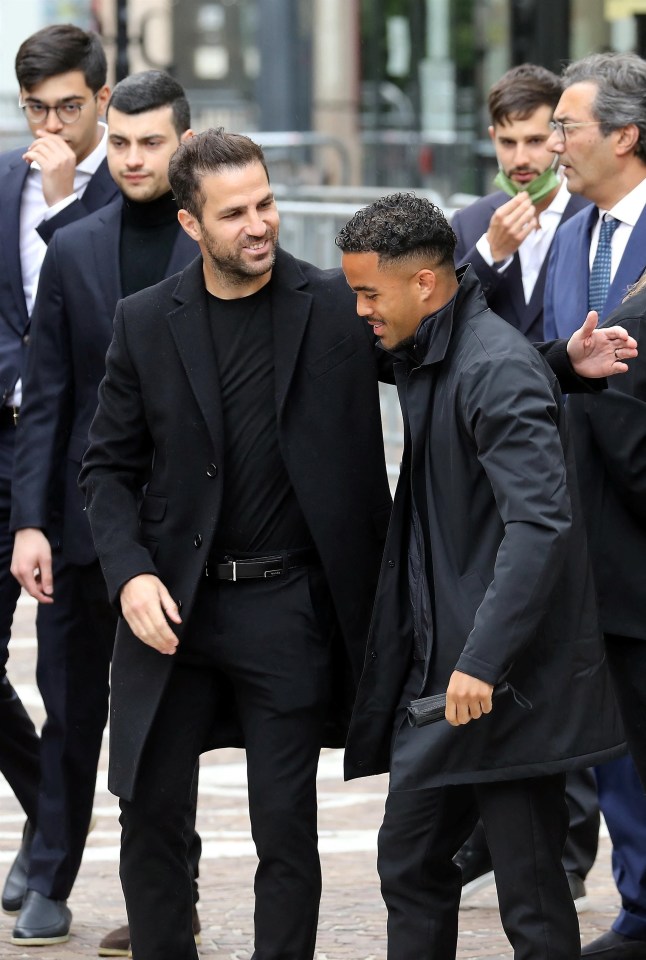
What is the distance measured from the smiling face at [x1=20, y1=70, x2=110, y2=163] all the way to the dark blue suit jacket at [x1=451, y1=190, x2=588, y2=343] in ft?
3.89

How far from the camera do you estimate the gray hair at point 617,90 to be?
15.8ft

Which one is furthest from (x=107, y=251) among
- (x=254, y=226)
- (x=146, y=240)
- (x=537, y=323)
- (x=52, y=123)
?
(x=537, y=323)

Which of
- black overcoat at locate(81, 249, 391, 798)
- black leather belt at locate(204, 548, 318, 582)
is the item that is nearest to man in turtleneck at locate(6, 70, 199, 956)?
black overcoat at locate(81, 249, 391, 798)

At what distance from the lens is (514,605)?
361 cm

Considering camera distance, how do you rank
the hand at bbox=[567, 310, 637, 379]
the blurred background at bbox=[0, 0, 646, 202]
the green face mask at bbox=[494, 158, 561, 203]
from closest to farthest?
the hand at bbox=[567, 310, 637, 379] < the green face mask at bbox=[494, 158, 561, 203] < the blurred background at bbox=[0, 0, 646, 202]

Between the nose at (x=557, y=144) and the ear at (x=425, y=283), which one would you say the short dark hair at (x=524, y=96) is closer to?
the nose at (x=557, y=144)

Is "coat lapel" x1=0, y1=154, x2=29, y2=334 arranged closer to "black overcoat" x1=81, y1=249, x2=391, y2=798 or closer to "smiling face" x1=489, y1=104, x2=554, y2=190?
"black overcoat" x1=81, y1=249, x2=391, y2=798

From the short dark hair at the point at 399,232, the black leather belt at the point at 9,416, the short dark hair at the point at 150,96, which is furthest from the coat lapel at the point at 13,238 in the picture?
the short dark hair at the point at 399,232

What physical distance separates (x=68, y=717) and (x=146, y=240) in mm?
1381

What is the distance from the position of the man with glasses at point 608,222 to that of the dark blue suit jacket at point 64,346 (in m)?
1.02

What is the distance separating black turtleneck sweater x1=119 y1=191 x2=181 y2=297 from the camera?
502 centimetres

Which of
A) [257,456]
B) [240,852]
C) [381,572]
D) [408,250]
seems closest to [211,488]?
[257,456]

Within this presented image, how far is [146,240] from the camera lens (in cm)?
505

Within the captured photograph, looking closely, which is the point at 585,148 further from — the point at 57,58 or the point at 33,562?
the point at 33,562
